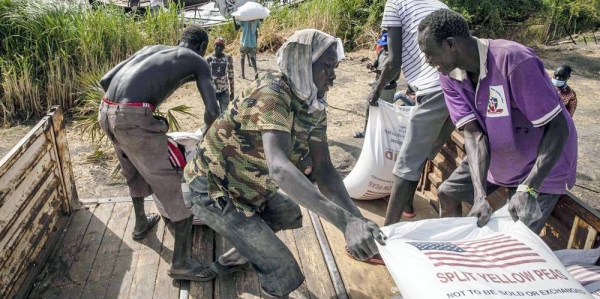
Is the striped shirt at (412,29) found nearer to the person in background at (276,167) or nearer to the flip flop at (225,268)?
the person in background at (276,167)

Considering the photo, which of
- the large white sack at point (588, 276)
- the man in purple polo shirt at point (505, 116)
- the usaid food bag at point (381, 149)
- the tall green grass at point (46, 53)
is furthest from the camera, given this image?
the tall green grass at point (46, 53)

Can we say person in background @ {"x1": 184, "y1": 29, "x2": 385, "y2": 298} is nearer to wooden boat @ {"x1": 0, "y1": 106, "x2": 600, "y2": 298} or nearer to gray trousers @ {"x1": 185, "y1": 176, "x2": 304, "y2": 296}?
gray trousers @ {"x1": 185, "y1": 176, "x2": 304, "y2": 296}

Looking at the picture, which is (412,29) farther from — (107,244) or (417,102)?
(107,244)

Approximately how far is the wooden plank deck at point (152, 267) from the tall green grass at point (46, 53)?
394 cm

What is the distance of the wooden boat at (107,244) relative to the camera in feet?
8.63

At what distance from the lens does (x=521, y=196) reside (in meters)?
2.21

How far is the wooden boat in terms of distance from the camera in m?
2.63

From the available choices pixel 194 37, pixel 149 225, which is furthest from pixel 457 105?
pixel 149 225

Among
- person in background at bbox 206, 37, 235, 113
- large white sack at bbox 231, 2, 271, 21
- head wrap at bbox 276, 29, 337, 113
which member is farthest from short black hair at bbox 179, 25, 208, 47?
large white sack at bbox 231, 2, 271, 21

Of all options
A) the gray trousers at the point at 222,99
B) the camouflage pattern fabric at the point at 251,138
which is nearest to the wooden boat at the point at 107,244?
the camouflage pattern fabric at the point at 251,138

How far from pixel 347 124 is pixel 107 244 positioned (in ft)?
13.9

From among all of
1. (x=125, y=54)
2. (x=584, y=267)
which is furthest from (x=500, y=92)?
(x=125, y=54)

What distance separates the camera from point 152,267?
9.86ft

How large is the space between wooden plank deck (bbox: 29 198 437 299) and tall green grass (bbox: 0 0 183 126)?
3940mm
